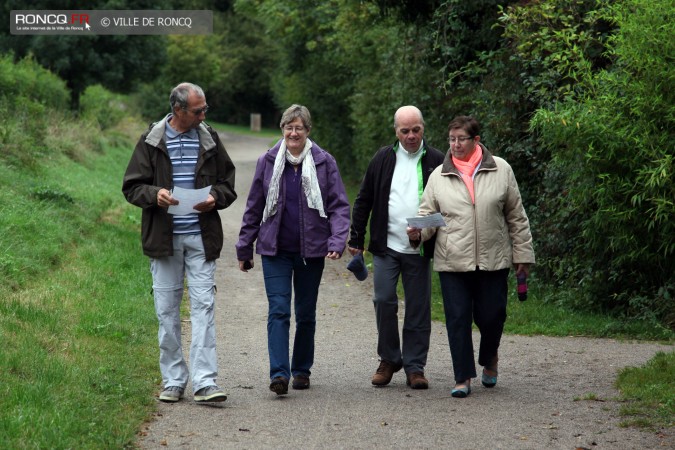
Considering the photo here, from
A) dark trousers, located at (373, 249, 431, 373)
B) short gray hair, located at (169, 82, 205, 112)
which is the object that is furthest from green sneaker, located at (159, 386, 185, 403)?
short gray hair, located at (169, 82, 205, 112)

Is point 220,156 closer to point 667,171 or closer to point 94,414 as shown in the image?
point 94,414

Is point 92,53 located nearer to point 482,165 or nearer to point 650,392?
point 482,165

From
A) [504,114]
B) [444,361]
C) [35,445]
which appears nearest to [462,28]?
[504,114]

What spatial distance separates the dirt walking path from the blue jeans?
0.23 meters

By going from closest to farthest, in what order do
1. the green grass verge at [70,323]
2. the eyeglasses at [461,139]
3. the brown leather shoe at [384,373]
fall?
the green grass verge at [70,323] < the eyeglasses at [461,139] < the brown leather shoe at [384,373]

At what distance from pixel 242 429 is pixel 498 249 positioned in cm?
216

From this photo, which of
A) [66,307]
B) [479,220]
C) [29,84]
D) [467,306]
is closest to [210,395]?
[467,306]

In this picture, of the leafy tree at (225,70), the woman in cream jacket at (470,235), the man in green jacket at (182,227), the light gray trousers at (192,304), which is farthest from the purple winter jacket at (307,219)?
the leafy tree at (225,70)

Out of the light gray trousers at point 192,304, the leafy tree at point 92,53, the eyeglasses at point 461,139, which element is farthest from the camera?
the leafy tree at point 92,53

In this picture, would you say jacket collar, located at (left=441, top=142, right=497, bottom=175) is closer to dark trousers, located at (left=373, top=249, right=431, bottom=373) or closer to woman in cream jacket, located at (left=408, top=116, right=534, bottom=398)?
woman in cream jacket, located at (left=408, top=116, right=534, bottom=398)

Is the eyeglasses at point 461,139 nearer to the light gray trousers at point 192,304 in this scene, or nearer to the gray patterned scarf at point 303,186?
the gray patterned scarf at point 303,186

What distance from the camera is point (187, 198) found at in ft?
22.8

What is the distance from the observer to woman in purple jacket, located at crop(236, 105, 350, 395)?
7301 millimetres

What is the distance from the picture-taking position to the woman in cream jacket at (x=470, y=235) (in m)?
7.20
